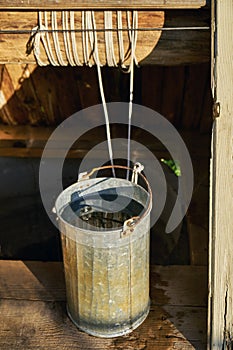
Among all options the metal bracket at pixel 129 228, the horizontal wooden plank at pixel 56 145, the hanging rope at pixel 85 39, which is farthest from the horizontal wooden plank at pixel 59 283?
the horizontal wooden plank at pixel 56 145

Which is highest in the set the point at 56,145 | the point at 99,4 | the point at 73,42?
the point at 99,4

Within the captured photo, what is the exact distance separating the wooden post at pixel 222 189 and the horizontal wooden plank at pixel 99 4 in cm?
9

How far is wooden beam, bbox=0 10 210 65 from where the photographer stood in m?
1.65

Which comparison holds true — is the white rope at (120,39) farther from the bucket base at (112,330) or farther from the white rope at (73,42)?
the bucket base at (112,330)

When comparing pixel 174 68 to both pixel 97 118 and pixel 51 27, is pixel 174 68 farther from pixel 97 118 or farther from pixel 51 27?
pixel 51 27

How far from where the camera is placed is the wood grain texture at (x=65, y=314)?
5.30ft

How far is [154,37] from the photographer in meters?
1.68

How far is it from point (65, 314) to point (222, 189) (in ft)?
1.97

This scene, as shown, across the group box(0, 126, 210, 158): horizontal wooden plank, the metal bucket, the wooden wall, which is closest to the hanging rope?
the metal bucket

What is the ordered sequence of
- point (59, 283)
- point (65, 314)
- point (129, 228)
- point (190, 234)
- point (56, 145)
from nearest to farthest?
1. point (129, 228)
2. point (65, 314)
3. point (59, 283)
4. point (190, 234)
5. point (56, 145)

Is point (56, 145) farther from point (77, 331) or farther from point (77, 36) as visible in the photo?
point (77, 331)

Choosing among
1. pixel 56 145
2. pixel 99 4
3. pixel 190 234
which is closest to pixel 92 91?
pixel 56 145

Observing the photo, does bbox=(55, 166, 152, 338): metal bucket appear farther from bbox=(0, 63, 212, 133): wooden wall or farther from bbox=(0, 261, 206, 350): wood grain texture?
bbox=(0, 63, 212, 133): wooden wall

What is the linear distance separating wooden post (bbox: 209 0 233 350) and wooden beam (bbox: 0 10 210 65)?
120 millimetres
